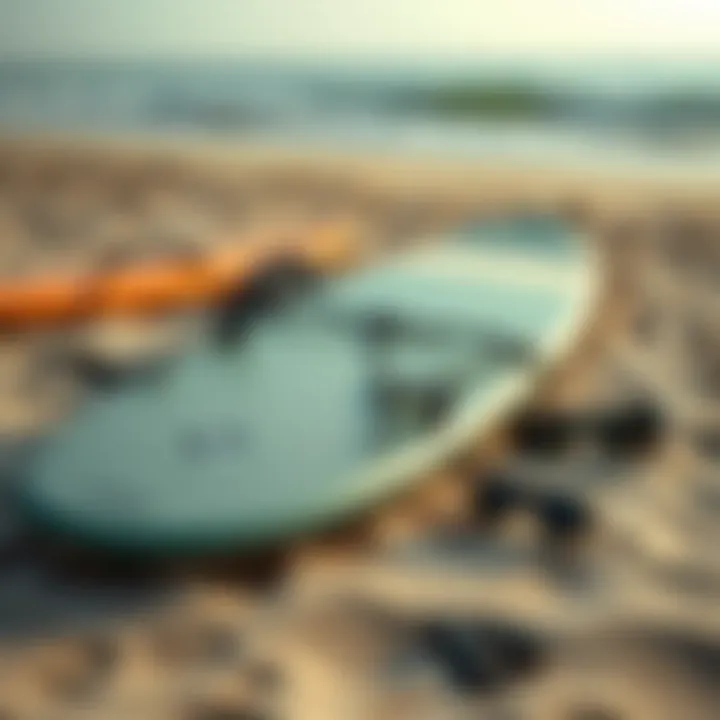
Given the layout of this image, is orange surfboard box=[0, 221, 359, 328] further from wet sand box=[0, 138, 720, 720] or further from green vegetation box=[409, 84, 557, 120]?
green vegetation box=[409, 84, 557, 120]

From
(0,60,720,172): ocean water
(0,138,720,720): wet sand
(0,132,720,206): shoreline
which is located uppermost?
(0,60,720,172): ocean water

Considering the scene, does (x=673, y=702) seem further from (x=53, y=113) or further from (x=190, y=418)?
(x=53, y=113)

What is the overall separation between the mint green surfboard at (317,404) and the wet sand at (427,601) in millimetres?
38

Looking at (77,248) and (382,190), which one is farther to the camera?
(382,190)

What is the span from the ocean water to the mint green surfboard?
521mm

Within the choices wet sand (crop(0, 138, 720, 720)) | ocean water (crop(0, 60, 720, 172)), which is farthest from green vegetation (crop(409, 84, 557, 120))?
wet sand (crop(0, 138, 720, 720))

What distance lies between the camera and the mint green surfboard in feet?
3.06

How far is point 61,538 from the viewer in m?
0.93

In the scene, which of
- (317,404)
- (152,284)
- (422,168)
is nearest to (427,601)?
(317,404)

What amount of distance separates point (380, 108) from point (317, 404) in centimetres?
100

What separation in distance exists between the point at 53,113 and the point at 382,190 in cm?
60

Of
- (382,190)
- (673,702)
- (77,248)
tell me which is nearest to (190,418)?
(673,702)

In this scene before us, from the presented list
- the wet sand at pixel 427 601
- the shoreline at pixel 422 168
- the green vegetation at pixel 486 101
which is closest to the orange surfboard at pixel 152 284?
the wet sand at pixel 427 601

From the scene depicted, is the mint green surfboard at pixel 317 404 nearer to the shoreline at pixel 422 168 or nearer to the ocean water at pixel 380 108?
the shoreline at pixel 422 168
